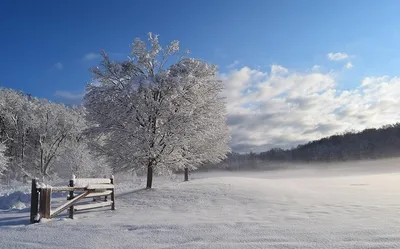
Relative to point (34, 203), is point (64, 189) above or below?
above

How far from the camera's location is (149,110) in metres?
17.6

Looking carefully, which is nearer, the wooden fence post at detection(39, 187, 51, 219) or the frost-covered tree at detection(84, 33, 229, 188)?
the wooden fence post at detection(39, 187, 51, 219)

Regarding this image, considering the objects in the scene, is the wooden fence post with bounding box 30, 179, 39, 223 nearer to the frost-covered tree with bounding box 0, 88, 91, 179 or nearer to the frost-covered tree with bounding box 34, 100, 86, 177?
the frost-covered tree with bounding box 0, 88, 91, 179

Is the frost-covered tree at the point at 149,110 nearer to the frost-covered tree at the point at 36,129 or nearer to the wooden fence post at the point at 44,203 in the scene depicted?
the wooden fence post at the point at 44,203

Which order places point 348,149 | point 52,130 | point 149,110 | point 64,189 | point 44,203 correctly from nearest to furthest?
point 44,203 < point 64,189 < point 149,110 < point 52,130 < point 348,149

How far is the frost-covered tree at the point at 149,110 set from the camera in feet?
57.0

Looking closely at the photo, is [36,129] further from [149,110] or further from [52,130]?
[149,110]

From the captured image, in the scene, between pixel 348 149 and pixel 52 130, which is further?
pixel 348 149

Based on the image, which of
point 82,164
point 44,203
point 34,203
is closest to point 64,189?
point 44,203

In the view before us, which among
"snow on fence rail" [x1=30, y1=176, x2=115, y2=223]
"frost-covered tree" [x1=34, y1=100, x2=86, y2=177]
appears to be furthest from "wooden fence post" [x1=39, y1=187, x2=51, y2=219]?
"frost-covered tree" [x1=34, y1=100, x2=86, y2=177]

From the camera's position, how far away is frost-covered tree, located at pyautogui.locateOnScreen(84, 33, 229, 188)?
17.4m

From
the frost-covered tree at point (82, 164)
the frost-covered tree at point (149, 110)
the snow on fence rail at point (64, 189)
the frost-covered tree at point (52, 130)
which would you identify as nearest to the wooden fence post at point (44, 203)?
the snow on fence rail at point (64, 189)

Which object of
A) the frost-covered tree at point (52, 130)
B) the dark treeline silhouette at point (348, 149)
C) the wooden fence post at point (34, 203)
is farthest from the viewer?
Answer: the dark treeline silhouette at point (348, 149)

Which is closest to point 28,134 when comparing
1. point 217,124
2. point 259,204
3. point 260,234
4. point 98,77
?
point 98,77
